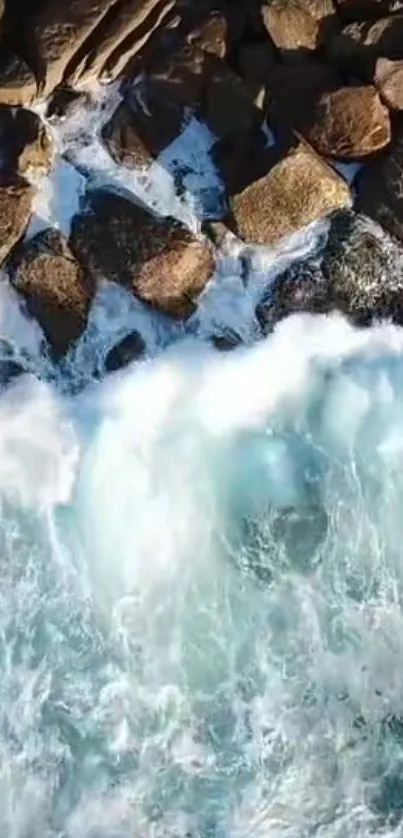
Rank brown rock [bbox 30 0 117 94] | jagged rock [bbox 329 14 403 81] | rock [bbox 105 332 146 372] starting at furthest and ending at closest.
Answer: rock [bbox 105 332 146 372]
jagged rock [bbox 329 14 403 81]
brown rock [bbox 30 0 117 94]

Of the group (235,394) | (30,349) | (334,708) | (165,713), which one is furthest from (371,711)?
(30,349)

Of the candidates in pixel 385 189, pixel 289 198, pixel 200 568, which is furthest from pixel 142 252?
pixel 200 568

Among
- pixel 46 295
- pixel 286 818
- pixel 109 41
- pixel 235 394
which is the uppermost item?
pixel 109 41

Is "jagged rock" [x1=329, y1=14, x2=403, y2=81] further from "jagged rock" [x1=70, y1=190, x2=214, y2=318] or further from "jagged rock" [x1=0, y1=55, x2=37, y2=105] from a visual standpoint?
"jagged rock" [x1=0, y1=55, x2=37, y2=105]

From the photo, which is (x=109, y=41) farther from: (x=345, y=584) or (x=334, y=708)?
(x=334, y=708)

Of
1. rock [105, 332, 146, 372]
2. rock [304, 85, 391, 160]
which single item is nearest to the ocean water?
rock [105, 332, 146, 372]

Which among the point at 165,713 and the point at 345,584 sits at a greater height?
the point at 345,584
